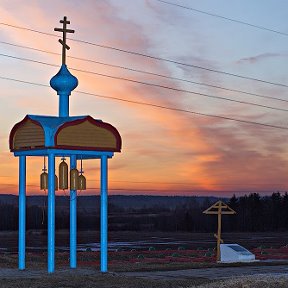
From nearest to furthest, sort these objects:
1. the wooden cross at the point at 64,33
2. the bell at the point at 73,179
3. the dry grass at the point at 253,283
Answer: the dry grass at the point at 253,283
the bell at the point at 73,179
the wooden cross at the point at 64,33

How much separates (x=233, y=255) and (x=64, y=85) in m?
14.6

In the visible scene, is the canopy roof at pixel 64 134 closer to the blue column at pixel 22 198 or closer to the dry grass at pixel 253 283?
the blue column at pixel 22 198

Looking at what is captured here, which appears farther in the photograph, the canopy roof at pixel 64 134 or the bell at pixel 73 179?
the bell at pixel 73 179

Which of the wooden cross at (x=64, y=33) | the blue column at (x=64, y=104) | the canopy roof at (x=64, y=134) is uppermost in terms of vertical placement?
the wooden cross at (x=64, y=33)

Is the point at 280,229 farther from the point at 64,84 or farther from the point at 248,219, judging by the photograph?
the point at 64,84

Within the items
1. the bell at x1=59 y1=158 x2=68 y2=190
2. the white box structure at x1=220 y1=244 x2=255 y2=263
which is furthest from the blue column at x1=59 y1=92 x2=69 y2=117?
the white box structure at x1=220 y1=244 x2=255 y2=263

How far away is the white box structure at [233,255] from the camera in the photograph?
37.5 m

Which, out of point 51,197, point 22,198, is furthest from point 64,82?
point 22,198

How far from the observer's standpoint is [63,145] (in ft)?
84.4

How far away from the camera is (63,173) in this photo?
1051 inches

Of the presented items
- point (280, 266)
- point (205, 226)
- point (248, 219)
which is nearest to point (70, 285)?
point (280, 266)

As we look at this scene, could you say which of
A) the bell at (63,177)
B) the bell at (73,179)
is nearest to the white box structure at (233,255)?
the bell at (73,179)

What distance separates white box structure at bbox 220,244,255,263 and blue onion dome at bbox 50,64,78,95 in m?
14.0

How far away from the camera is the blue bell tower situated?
2575 cm
